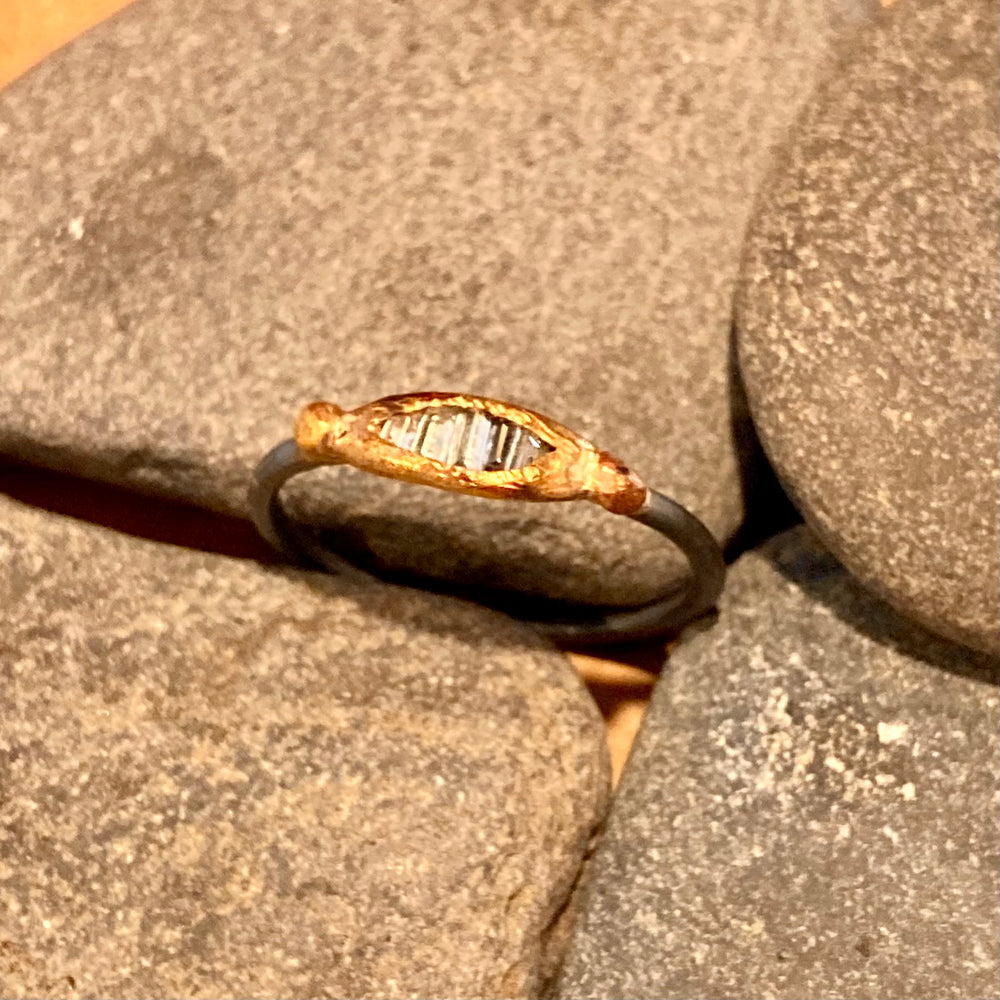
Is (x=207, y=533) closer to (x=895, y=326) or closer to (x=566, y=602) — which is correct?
(x=566, y=602)

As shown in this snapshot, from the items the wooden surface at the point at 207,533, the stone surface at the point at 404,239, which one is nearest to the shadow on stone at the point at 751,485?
the stone surface at the point at 404,239

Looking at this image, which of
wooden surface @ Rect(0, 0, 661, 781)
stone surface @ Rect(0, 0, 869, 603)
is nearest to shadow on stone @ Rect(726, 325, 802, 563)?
stone surface @ Rect(0, 0, 869, 603)

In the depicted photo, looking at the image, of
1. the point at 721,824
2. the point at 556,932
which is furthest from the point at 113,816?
the point at 721,824

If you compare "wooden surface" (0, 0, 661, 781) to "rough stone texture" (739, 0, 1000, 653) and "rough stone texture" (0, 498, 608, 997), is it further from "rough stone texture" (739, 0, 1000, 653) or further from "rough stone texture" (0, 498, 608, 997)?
"rough stone texture" (739, 0, 1000, 653)

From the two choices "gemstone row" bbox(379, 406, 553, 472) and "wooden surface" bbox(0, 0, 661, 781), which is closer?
"gemstone row" bbox(379, 406, 553, 472)

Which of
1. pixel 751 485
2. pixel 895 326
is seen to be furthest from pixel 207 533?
pixel 895 326

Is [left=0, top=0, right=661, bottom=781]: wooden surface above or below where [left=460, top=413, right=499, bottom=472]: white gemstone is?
below
